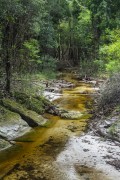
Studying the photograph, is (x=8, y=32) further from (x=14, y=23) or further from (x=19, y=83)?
(x=19, y=83)

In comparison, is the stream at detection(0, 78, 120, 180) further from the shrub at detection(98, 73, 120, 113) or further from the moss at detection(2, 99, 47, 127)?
the shrub at detection(98, 73, 120, 113)

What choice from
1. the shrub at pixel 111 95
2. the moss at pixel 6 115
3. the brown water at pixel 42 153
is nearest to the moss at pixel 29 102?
the brown water at pixel 42 153

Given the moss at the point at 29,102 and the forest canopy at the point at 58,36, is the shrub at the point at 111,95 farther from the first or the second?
the moss at the point at 29,102

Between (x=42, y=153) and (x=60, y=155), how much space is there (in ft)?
1.89

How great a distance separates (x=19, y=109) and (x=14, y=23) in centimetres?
381

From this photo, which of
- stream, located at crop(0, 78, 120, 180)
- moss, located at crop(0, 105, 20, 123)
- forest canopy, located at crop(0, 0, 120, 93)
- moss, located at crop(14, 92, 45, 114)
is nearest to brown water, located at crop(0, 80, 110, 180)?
stream, located at crop(0, 78, 120, 180)

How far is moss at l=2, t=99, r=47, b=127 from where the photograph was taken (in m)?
14.0

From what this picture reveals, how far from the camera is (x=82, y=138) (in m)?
12.5

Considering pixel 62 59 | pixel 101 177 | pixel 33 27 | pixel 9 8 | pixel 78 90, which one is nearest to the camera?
pixel 101 177

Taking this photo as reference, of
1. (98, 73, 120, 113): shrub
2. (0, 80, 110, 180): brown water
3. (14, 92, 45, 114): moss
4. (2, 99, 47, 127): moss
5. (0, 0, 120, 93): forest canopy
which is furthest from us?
(98, 73, 120, 113): shrub

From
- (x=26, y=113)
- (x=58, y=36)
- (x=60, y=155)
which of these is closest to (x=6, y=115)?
(x=26, y=113)

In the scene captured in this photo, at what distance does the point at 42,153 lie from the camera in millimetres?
10812

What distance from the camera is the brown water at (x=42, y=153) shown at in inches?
357

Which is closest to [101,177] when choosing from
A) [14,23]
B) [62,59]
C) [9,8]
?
[9,8]
